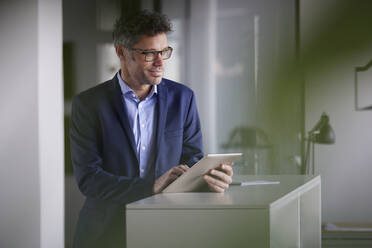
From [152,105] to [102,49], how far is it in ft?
2.17

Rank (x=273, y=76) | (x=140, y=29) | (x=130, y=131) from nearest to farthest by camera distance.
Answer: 1. (x=130, y=131)
2. (x=140, y=29)
3. (x=273, y=76)

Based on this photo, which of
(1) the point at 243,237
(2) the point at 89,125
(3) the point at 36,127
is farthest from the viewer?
(3) the point at 36,127

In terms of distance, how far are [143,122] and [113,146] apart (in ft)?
0.58

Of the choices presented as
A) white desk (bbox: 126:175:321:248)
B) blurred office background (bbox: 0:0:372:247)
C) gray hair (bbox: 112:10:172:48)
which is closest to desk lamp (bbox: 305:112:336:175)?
blurred office background (bbox: 0:0:372:247)

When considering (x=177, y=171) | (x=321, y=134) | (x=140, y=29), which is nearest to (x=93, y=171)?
(x=177, y=171)

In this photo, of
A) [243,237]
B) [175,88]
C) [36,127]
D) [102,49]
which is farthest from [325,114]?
[243,237]

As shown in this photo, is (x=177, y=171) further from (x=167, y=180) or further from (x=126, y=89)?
(x=126, y=89)

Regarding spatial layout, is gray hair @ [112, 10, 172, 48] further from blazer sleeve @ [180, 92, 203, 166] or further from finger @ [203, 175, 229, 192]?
finger @ [203, 175, 229, 192]

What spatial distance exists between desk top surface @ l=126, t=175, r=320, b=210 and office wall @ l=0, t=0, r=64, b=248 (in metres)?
1.04

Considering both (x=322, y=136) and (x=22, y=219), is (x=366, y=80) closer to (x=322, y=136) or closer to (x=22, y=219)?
(x=322, y=136)

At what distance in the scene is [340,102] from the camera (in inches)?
114

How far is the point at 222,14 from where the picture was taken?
301 centimetres

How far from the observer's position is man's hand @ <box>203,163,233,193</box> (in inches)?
56.7

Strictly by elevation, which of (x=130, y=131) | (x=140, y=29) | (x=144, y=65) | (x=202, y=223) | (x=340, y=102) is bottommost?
(x=202, y=223)
